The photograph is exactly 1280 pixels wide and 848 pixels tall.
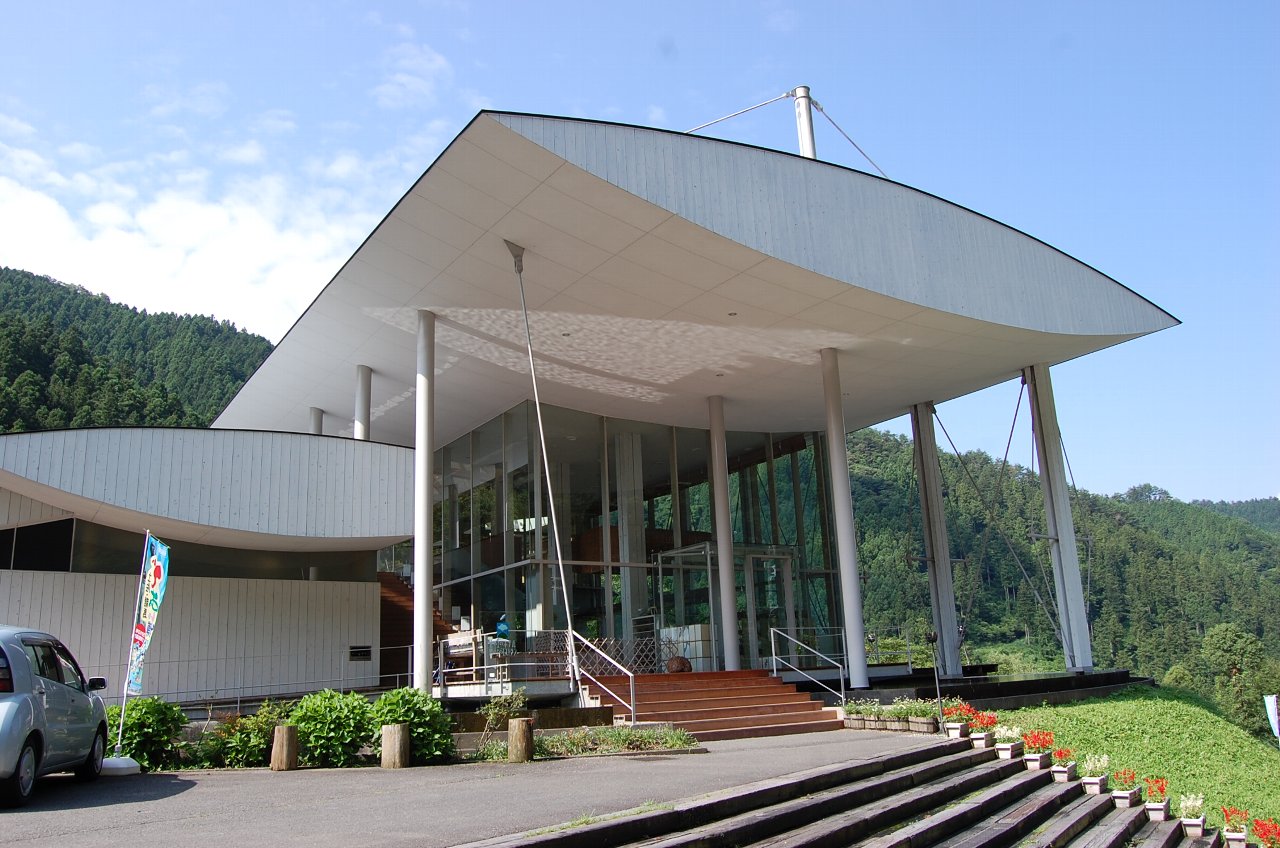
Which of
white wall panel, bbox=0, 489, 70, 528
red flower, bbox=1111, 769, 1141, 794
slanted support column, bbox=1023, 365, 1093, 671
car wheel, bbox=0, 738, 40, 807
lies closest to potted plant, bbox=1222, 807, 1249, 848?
red flower, bbox=1111, 769, 1141, 794

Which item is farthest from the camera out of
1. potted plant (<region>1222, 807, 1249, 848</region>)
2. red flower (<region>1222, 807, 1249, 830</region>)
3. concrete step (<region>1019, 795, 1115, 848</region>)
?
red flower (<region>1222, 807, 1249, 830</region>)

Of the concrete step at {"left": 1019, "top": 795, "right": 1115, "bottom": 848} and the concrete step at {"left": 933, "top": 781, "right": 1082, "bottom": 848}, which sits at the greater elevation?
the concrete step at {"left": 933, "top": 781, "right": 1082, "bottom": 848}

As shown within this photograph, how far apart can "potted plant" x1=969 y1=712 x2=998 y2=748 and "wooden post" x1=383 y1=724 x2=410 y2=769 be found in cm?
628

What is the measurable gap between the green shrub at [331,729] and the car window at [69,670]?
7.31 feet

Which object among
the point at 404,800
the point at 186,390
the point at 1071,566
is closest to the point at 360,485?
the point at 404,800

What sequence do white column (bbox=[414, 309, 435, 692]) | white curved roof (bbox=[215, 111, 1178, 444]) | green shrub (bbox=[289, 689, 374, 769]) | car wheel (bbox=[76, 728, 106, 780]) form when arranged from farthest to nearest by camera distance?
white column (bbox=[414, 309, 435, 692]) → white curved roof (bbox=[215, 111, 1178, 444]) → green shrub (bbox=[289, 689, 374, 769]) → car wheel (bbox=[76, 728, 106, 780])

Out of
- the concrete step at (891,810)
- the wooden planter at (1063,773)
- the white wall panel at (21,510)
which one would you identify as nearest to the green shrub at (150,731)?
the white wall panel at (21,510)

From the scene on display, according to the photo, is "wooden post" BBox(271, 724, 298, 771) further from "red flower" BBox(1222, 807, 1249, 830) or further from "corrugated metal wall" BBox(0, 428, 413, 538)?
"red flower" BBox(1222, 807, 1249, 830)

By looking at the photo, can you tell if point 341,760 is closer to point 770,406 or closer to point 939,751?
point 939,751

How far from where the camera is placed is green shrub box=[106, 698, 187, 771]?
9367 millimetres

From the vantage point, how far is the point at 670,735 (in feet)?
36.7

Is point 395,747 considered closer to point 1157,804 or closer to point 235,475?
point 235,475

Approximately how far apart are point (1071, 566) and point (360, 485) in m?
13.5

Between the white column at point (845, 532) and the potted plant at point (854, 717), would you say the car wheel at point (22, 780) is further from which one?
the white column at point (845, 532)
